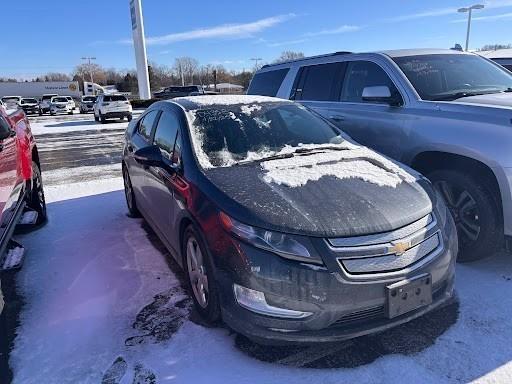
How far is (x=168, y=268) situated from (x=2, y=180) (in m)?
1.62

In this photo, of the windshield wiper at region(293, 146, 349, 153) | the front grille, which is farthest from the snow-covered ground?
the windshield wiper at region(293, 146, 349, 153)

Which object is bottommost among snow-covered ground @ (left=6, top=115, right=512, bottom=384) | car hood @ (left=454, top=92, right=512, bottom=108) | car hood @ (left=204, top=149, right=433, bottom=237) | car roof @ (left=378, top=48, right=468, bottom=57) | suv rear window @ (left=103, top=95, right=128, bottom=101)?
snow-covered ground @ (left=6, top=115, right=512, bottom=384)

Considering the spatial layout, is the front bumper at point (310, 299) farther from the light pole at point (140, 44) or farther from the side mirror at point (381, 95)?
the light pole at point (140, 44)

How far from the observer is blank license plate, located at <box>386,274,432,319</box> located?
2639mm

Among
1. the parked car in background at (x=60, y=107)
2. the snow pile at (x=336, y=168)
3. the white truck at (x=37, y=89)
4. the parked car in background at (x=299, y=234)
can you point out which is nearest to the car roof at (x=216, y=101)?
the parked car in background at (x=299, y=234)

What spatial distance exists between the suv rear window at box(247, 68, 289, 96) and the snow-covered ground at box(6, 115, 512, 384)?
357cm

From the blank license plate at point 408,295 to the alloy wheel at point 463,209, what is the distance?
4.55 ft

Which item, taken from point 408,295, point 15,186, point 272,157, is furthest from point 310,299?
point 15,186

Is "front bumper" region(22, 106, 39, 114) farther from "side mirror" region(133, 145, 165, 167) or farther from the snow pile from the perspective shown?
the snow pile

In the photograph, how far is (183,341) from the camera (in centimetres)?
306

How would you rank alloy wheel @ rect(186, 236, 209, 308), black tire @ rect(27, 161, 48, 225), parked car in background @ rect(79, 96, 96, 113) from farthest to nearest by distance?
parked car in background @ rect(79, 96, 96, 113), black tire @ rect(27, 161, 48, 225), alloy wheel @ rect(186, 236, 209, 308)

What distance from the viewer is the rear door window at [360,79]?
505 centimetres

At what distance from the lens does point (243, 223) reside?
2.77 m

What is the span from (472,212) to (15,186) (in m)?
4.14
